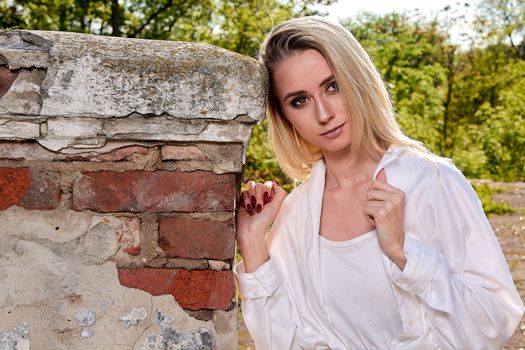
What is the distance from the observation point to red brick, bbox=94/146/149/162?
1.70 metres

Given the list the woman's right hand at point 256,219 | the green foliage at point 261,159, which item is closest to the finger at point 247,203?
the woman's right hand at point 256,219

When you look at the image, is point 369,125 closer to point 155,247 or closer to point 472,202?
point 472,202

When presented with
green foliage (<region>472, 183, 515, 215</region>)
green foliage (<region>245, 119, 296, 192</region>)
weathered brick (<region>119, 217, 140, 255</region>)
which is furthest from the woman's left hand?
green foliage (<region>472, 183, 515, 215</region>)

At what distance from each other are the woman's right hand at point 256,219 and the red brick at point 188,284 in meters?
0.34

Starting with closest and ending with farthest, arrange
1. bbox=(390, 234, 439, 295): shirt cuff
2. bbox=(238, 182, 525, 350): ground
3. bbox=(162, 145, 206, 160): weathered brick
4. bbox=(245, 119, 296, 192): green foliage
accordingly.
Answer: bbox=(162, 145, 206, 160): weathered brick < bbox=(390, 234, 439, 295): shirt cuff < bbox=(238, 182, 525, 350): ground < bbox=(245, 119, 296, 192): green foliage

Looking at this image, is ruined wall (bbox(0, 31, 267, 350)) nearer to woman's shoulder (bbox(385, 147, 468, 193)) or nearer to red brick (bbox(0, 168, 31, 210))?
red brick (bbox(0, 168, 31, 210))

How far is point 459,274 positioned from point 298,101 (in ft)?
2.33

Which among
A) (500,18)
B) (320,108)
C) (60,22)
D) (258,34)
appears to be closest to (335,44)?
(320,108)

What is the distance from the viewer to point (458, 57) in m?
14.1

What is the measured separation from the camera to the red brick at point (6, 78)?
5.31 feet

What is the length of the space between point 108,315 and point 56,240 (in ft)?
0.76

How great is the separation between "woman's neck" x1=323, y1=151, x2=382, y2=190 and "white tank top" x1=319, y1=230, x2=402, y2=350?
0.79ft

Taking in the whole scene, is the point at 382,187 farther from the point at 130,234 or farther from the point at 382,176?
the point at 130,234

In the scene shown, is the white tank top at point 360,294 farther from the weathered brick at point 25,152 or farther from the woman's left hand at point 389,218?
the weathered brick at point 25,152
